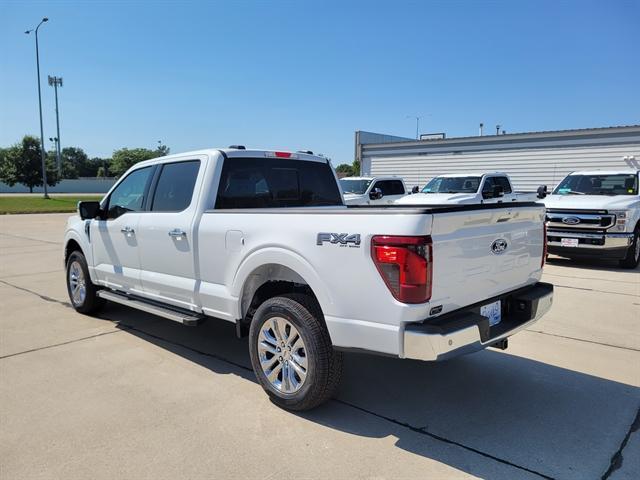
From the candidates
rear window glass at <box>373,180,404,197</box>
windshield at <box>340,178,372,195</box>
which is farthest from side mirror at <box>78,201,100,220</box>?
rear window glass at <box>373,180,404,197</box>

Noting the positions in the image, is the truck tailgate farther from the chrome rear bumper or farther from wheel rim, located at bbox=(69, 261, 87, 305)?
the chrome rear bumper

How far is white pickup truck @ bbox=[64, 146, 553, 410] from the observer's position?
2.97 m

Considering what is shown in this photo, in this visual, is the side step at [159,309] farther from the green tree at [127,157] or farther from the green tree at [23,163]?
the green tree at [127,157]

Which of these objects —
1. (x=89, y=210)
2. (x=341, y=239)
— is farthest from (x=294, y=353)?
(x=89, y=210)

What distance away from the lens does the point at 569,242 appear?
32.0ft

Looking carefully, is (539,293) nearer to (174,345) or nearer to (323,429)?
(323,429)

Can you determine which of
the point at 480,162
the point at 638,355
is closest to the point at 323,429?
the point at 638,355

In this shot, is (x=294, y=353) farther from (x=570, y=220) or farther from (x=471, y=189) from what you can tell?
(x=471, y=189)

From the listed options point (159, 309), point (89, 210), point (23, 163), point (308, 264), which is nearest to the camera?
point (308, 264)

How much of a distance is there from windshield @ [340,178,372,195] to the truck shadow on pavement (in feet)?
38.1

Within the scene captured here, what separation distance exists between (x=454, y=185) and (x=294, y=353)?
11.5 m

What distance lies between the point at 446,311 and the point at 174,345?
124 inches

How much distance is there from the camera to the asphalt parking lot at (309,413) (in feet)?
9.71

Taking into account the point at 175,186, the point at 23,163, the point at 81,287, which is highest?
the point at 23,163
